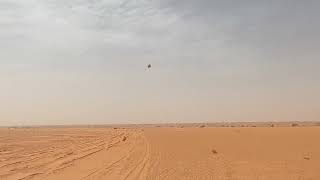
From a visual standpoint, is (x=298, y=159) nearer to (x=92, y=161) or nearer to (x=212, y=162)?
(x=212, y=162)

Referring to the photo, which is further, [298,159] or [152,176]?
[298,159]

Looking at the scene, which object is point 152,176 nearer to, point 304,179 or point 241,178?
point 241,178

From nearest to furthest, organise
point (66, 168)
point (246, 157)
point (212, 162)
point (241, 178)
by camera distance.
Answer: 1. point (241, 178)
2. point (66, 168)
3. point (212, 162)
4. point (246, 157)

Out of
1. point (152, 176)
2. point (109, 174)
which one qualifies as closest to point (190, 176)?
point (152, 176)

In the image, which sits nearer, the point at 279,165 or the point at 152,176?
the point at 152,176

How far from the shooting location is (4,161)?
1919cm

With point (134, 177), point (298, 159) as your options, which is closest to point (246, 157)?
point (298, 159)

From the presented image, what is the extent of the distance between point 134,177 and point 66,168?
3.72m

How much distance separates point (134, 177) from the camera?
1409 cm

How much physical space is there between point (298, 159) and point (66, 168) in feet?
33.0

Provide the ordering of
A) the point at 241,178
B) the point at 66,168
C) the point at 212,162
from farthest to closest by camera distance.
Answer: the point at 212,162 < the point at 66,168 < the point at 241,178

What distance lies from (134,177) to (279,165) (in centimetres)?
655

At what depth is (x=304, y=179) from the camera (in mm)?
14094

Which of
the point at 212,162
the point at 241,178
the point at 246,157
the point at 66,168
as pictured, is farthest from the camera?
the point at 246,157
